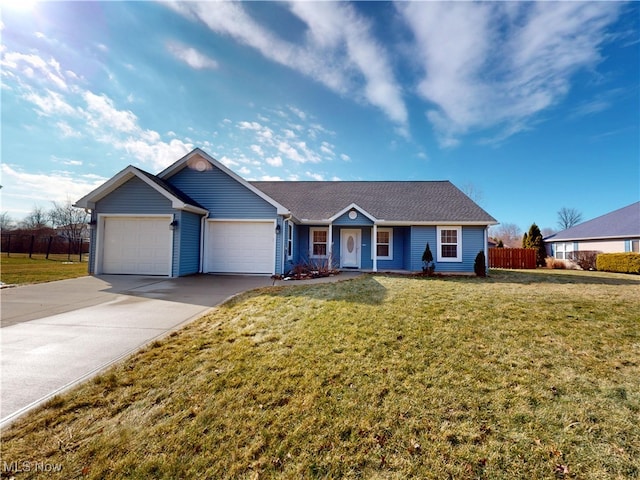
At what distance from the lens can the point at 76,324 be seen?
196 inches

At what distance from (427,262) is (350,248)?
13.3 feet

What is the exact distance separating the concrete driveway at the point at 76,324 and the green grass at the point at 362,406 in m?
0.41

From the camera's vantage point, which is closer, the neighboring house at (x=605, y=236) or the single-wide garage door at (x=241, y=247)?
the single-wide garage door at (x=241, y=247)

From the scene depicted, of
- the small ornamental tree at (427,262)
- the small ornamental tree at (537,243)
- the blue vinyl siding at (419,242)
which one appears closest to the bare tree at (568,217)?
the small ornamental tree at (537,243)

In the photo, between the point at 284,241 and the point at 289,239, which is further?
the point at 289,239

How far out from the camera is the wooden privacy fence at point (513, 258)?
62.0ft

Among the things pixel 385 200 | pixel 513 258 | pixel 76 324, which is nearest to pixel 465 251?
pixel 385 200

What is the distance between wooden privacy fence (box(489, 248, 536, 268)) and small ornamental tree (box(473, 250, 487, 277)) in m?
8.11

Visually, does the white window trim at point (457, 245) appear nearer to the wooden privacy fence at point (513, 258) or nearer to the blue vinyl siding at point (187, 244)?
the wooden privacy fence at point (513, 258)

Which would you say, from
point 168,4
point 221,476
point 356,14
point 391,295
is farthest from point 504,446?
point 168,4

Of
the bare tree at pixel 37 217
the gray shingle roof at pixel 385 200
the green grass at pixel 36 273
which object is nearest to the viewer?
the green grass at pixel 36 273

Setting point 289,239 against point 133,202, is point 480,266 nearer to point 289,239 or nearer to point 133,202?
point 289,239

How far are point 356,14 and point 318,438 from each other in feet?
38.2

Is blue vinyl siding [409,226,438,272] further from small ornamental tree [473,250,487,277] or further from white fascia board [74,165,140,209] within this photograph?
white fascia board [74,165,140,209]
